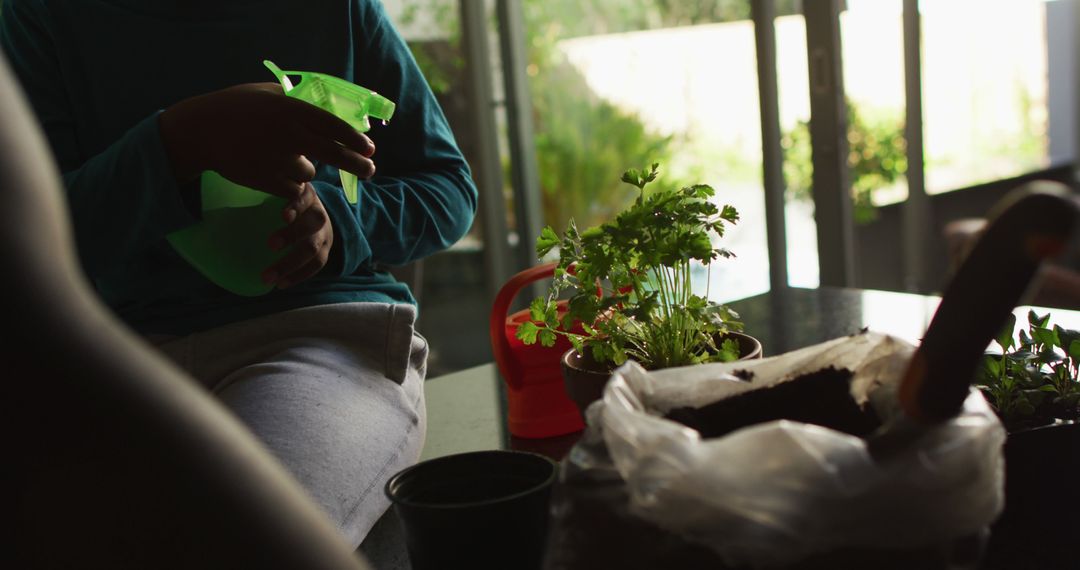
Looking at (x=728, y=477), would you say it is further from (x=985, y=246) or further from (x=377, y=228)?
(x=377, y=228)

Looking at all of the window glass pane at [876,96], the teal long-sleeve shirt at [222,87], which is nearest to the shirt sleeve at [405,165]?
the teal long-sleeve shirt at [222,87]

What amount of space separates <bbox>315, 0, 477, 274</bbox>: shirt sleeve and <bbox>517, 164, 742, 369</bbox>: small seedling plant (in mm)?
391

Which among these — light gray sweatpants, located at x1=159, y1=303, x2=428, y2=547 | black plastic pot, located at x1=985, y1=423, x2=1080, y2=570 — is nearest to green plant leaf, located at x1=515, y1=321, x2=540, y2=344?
light gray sweatpants, located at x1=159, y1=303, x2=428, y2=547

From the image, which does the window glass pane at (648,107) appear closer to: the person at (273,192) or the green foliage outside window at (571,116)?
the green foliage outside window at (571,116)

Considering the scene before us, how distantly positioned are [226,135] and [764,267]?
115 inches

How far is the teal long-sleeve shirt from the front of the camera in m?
1.11

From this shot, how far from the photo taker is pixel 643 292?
79 cm

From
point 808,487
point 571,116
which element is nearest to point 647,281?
point 808,487

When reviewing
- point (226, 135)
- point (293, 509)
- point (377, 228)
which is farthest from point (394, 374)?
point (293, 509)

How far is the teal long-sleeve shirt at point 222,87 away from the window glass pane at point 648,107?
2251 mm

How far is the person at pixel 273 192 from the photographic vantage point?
0.84 meters

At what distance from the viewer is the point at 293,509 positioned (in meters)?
0.26

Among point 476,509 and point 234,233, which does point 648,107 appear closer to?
point 234,233

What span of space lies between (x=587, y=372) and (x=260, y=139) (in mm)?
344
